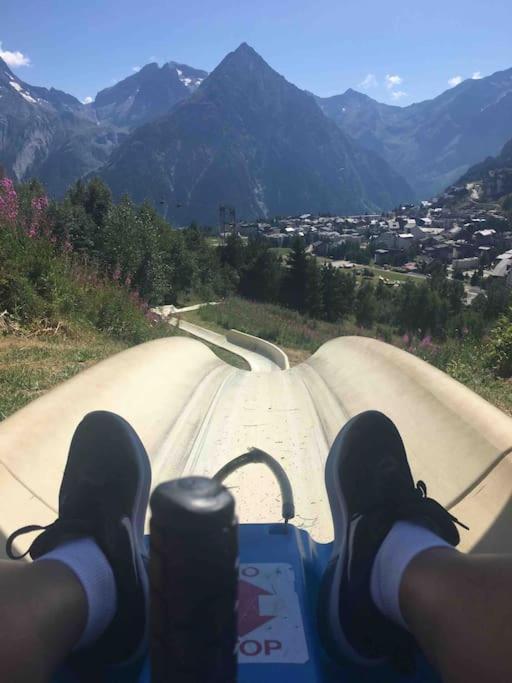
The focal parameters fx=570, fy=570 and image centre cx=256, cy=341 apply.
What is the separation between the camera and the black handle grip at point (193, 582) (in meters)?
0.73

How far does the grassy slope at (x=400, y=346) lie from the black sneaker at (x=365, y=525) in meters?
2.96

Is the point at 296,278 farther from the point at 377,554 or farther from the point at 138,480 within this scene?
the point at 377,554

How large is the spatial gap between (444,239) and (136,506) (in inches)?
4814

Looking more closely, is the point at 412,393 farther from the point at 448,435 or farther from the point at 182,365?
the point at 182,365

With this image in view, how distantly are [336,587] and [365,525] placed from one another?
6.9 inches

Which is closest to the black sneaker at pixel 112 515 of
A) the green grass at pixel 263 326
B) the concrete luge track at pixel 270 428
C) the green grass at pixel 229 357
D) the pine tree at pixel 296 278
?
the concrete luge track at pixel 270 428

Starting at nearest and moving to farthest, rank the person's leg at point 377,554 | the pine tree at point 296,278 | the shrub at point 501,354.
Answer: the person's leg at point 377,554
the shrub at point 501,354
the pine tree at point 296,278

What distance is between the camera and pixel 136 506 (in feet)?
4.99

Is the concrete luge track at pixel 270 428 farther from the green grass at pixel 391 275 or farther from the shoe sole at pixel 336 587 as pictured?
the green grass at pixel 391 275

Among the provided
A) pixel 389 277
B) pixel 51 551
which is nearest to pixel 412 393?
pixel 51 551

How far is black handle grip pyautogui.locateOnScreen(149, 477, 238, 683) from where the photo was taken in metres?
0.73

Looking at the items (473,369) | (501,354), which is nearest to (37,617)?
(473,369)

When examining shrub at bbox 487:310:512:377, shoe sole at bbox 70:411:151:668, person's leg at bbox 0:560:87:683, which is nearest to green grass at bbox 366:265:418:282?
shrub at bbox 487:310:512:377

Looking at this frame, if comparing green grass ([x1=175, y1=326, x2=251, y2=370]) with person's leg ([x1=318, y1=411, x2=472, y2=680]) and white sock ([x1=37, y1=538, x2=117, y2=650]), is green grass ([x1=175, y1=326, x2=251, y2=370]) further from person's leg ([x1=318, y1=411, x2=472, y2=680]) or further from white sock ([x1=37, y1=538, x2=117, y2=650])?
white sock ([x1=37, y1=538, x2=117, y2=650])
